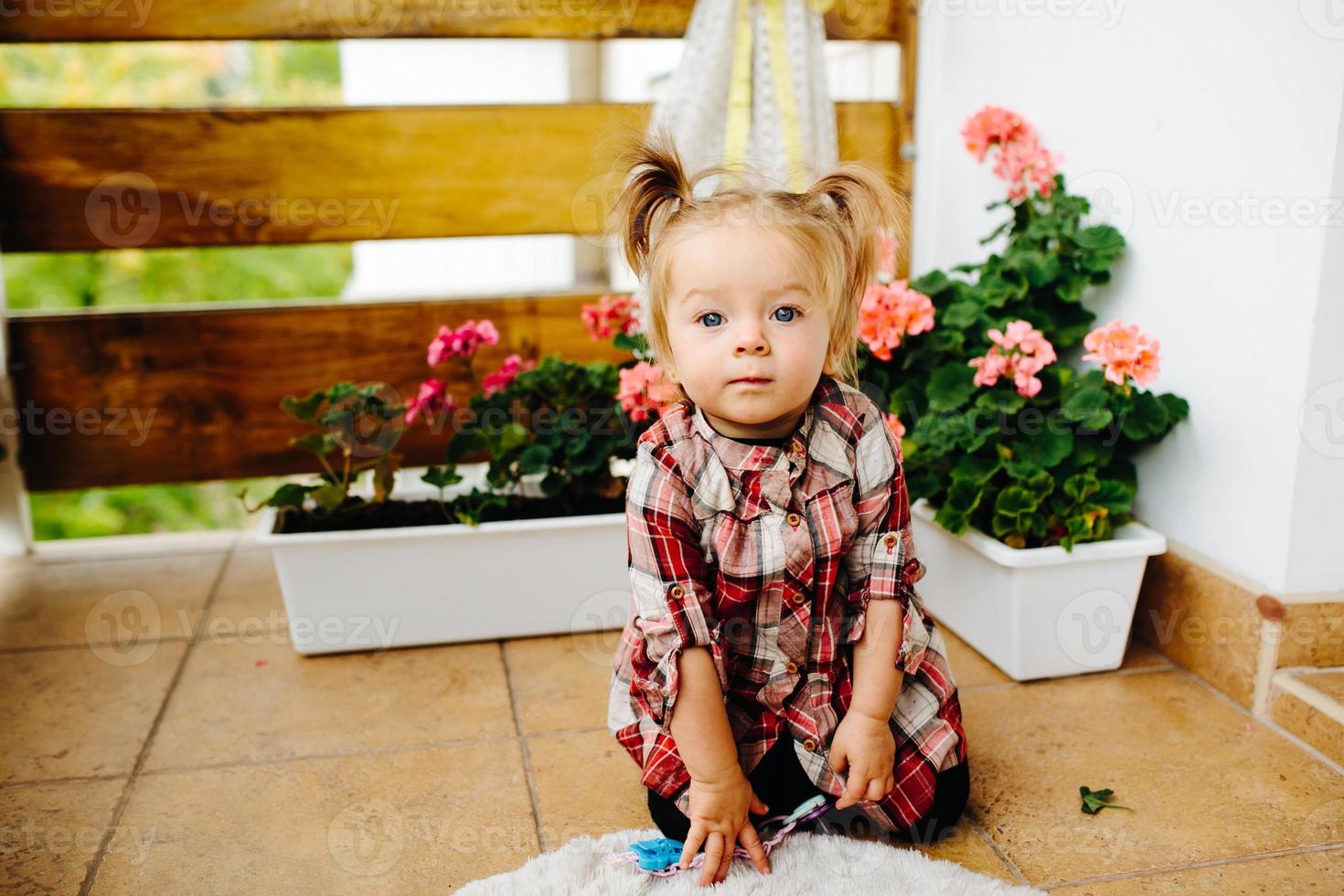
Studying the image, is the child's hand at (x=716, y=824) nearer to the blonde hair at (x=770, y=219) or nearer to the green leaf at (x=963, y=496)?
the blonde hair at (x=770, y=219)

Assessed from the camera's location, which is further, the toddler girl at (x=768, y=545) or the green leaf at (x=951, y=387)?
the green leaf at (x=951, y=387)

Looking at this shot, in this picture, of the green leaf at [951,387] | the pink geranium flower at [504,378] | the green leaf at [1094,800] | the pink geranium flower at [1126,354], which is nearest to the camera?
the green leaf at [1094,800]

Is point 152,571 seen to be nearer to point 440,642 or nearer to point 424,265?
point 440,642

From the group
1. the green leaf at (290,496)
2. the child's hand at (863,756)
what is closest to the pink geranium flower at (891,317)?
the child's hand at (863,756)

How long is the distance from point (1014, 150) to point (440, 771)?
1429mm

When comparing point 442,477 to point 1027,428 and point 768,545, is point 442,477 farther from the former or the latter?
point 1027,428

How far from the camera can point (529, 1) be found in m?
2.26

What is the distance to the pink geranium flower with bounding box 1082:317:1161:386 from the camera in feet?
5.15

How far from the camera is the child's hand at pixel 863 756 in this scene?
48.9 inches

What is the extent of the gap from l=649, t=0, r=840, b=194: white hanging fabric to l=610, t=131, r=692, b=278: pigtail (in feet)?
3.05

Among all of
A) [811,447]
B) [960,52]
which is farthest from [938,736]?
[960,52]

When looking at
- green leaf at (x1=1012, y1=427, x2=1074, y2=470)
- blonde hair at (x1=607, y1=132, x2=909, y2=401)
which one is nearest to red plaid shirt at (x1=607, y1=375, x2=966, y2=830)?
blonde hair at (x1=607, y1=132, x2=909, y2=401)

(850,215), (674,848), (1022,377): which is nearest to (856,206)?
(850,215)

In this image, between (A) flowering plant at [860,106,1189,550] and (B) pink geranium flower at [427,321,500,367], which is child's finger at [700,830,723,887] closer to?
(A) flowering plant at [860,106,1189,550]
